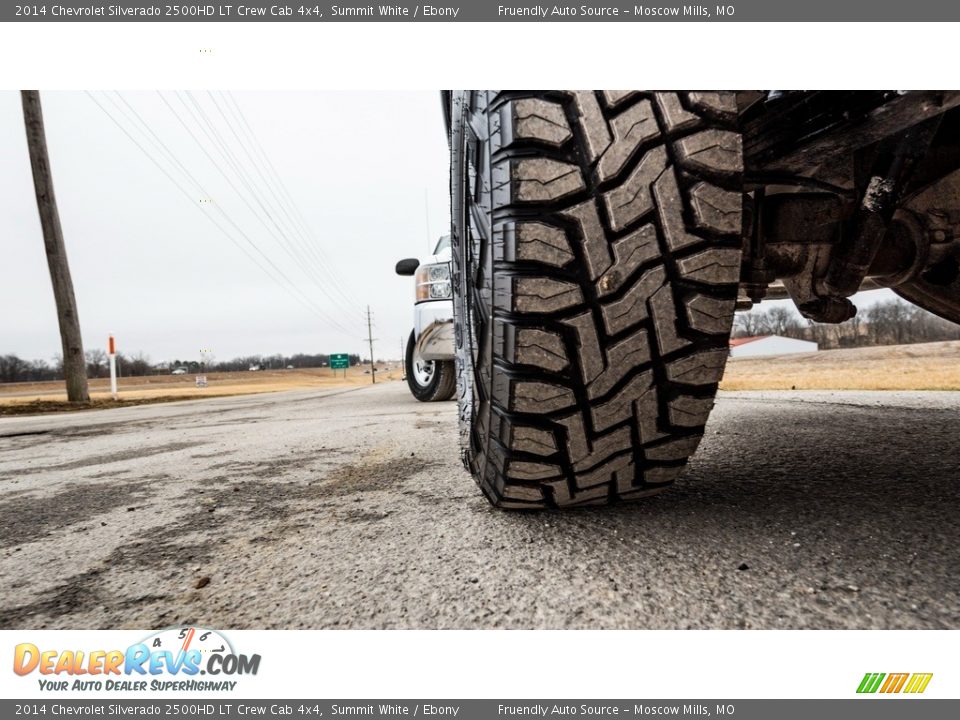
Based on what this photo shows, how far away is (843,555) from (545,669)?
1.59 ft

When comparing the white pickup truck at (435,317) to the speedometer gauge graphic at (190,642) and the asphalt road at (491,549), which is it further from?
the speedometer gauge graphic at (190,642)

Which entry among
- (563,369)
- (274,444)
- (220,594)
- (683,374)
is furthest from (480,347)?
(274,444)

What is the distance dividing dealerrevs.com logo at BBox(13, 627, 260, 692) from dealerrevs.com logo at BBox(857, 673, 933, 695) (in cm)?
66

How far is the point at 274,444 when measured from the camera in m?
2.20

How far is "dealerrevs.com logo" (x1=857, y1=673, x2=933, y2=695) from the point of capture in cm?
49

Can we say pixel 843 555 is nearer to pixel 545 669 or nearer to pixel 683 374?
pixel 683 374

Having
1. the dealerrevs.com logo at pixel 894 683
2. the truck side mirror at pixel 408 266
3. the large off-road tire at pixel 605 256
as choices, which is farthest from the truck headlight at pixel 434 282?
the dealerrevs.com logo at pixel 894 683

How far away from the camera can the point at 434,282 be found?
4.10m

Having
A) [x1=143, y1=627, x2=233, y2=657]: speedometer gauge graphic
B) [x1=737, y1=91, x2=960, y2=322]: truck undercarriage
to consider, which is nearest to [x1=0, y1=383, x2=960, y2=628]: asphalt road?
[x1=143, y1=627, x2=233, y2=657]: speedometer gauge graphic

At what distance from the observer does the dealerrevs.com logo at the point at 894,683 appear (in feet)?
1.61

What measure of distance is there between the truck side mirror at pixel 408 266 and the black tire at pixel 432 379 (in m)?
0.62

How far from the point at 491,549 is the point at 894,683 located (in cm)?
50

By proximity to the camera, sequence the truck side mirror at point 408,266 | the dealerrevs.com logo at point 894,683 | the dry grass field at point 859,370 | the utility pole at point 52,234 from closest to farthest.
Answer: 1. the dealerrevs.com logo at point 894,683
2. the dry grass field at point 859,370
3. the truck side mirror at point 408,266
4. the utility pole at point 52,234

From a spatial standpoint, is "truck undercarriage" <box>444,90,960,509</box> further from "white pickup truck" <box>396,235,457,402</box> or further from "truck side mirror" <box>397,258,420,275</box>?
"truck side mirror" <box>397,258,420,275</box>
